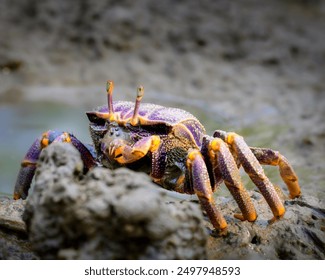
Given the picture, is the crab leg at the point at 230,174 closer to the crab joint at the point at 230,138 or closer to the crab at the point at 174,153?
the crab at the point at 174,153

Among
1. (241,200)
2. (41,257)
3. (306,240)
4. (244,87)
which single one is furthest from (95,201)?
(244,87)

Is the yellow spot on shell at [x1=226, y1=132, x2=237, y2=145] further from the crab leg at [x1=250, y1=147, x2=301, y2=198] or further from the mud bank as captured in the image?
the mud bank

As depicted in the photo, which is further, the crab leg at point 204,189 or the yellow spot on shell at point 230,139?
the yellow spot on shell at point 230,139

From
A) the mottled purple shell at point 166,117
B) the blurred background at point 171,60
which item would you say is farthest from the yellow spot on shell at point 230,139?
the blurred background at point 171,60

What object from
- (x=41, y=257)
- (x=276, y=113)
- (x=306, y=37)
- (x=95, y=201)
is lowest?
(x=41, y=257)

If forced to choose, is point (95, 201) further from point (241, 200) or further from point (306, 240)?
point (306, 240)
